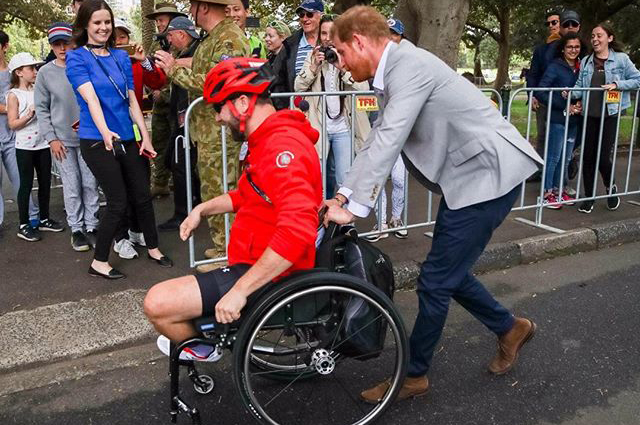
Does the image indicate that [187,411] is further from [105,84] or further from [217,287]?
[105,84]

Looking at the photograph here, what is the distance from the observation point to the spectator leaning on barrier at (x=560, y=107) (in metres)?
6.48

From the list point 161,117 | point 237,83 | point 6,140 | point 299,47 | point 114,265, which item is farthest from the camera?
point 161,117

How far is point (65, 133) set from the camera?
5039mm

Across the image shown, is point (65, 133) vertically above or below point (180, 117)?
below

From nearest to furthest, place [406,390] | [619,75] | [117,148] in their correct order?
[406,390], [117,148], [619,75]

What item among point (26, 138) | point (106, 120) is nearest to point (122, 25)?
point (26, 138)

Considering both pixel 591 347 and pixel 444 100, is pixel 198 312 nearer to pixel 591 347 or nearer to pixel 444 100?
pixel 444 100

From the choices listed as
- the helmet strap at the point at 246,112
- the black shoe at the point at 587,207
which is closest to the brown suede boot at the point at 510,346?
the helmet strap at the point at 246,112

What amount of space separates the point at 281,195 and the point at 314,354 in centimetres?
76

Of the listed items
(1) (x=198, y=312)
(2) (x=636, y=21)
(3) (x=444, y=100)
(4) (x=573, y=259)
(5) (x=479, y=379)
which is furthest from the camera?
(2) (x=636, y=21)

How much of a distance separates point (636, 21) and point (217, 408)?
25.4 meters

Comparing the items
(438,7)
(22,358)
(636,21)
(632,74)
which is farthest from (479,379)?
(636,21)

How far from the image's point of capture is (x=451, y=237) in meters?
2.88

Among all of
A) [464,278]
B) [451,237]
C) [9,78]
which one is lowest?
[464,278]
